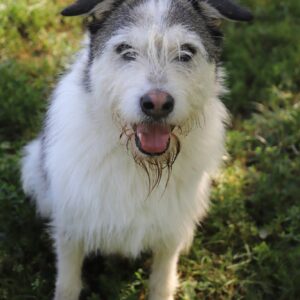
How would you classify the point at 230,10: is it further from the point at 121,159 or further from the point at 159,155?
the point at 121,159

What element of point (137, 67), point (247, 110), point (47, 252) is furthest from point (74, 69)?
point (247, 110)

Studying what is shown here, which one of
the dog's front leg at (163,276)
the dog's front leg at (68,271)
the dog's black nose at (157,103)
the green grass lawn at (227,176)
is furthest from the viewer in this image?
the green grass lawn at (227,176)

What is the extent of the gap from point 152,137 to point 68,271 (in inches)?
47.3

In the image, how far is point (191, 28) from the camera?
297 centimetres

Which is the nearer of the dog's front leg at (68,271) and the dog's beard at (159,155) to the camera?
the dog's beard at (159,155)

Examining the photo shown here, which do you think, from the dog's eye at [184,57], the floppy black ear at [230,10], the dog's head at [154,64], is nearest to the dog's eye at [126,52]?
the dog's head at [154,64]

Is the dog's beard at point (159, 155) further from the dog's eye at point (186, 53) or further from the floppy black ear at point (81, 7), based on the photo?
the floppy black ear at point (81, 7)

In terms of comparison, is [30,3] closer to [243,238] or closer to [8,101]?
[8,101]

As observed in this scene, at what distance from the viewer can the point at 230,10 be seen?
9.80 ft

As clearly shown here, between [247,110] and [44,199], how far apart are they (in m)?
2.30

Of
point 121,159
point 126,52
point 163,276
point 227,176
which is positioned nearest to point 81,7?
→ point 126,52

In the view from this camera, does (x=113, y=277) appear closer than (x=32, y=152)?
Yes

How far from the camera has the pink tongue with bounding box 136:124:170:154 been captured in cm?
294

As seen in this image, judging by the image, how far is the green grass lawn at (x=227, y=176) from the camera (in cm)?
393
